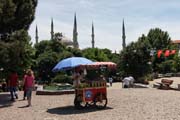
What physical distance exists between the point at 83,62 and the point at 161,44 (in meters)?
78.6

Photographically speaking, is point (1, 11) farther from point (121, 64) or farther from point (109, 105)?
point (121, 64)

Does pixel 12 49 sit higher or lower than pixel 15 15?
lower

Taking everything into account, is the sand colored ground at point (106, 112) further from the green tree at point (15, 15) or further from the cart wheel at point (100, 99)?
the green tree at point (15, 15)

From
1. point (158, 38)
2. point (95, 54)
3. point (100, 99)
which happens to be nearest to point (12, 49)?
point (100, 99)

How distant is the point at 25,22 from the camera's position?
74.6 feet

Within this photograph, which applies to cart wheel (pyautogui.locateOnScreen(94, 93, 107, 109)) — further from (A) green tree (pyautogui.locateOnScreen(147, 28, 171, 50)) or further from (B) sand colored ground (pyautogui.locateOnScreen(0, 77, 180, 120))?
(A) green tree (pyautogui.locateOnScreen(147, 28, 171, 50))

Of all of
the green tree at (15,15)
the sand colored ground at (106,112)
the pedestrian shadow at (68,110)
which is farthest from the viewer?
the green tree at (15,15)

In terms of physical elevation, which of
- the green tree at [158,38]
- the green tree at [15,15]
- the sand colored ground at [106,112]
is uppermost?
the green tree at [158,38]

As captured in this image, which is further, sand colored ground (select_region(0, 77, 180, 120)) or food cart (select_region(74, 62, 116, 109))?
food cart (select_region(74, 62, 116, 109))

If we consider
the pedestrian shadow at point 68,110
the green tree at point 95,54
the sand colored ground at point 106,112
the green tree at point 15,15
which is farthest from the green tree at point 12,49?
the green tree at point 95,54

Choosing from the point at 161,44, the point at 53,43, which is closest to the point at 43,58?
the point at 53,43

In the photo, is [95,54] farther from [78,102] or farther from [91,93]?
[91,93]

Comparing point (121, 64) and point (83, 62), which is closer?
point (83, 62)

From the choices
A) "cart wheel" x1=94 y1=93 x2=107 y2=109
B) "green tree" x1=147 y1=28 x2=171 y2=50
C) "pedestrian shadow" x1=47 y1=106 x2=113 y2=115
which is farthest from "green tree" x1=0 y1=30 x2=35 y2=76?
"green tree" x1=147 y1=28 x2=171 y2=50
